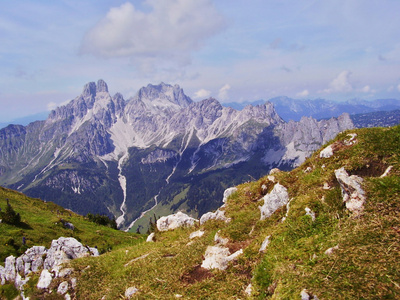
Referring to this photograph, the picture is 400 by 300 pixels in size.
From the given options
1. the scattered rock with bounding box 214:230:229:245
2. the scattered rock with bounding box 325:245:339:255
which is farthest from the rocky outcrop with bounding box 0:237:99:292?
the scattered rock with bounding box 325:245:339:255

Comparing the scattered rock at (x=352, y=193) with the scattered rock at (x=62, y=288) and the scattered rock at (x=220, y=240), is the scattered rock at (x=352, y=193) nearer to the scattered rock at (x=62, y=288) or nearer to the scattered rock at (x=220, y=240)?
the scattered rock at (x=220, y=240)

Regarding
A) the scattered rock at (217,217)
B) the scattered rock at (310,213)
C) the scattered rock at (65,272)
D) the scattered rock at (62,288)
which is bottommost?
the scattered rock at (62,288)

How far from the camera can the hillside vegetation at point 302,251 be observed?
7.38 m

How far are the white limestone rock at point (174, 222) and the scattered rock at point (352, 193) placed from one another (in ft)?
48.2

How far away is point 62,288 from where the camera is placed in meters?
14.5

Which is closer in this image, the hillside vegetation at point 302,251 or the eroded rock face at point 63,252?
the hillside vegetation at point 302,251

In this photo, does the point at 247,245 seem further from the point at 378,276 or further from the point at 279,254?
the point at 378,276

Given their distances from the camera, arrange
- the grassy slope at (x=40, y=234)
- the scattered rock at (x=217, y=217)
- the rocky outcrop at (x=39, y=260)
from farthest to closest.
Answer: the grassy slope at (x=40, y=234) → the rocky outcrop at (x=39, y=260) → the scattered rock at (x=217, y=217)

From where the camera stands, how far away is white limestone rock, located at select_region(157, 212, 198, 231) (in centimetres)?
2286

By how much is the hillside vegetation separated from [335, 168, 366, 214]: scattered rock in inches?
9.6

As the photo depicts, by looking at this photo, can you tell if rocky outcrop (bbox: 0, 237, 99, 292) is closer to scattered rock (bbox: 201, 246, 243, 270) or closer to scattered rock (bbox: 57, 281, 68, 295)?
scattered rock (bbox: 57, 281, 68, 295)

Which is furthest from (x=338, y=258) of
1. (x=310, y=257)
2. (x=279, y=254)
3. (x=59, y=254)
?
(x=59, y=254)

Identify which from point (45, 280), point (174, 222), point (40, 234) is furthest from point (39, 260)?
point (174, 222)

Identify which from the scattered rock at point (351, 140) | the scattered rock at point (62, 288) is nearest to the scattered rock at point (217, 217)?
the scattered rock at point (351, 140)
